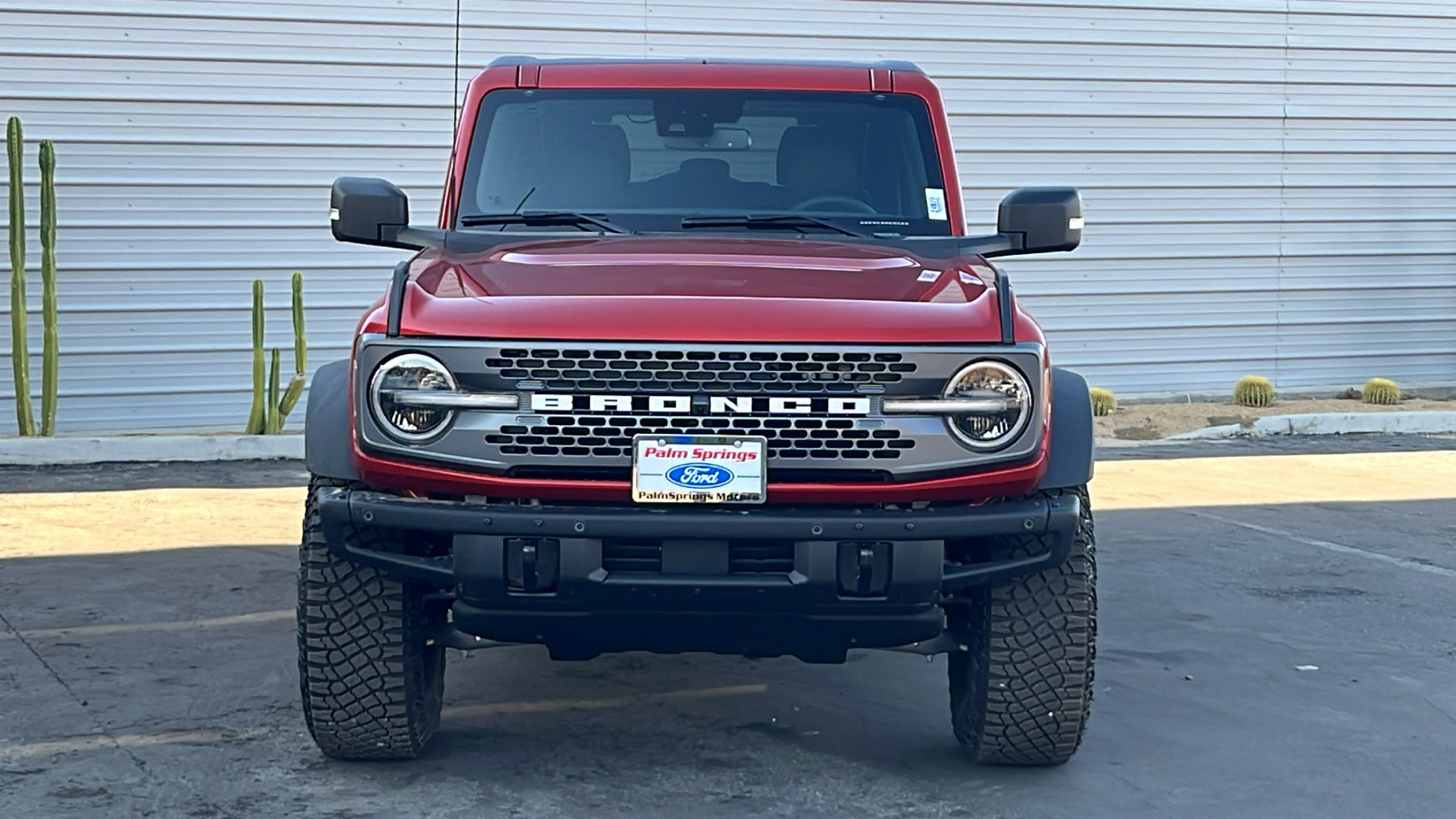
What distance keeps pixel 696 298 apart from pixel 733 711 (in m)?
1.56

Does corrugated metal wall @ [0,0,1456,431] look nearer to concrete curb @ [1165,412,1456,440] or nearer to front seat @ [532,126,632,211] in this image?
concrete curb @ [1165,412,1456,440]

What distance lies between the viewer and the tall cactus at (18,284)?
36.3 ft

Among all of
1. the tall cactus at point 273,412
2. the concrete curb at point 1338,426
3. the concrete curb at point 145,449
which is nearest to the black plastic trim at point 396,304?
the concrete curb at point 145,449

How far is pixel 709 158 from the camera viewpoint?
537cm

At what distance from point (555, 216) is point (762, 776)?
1729mm

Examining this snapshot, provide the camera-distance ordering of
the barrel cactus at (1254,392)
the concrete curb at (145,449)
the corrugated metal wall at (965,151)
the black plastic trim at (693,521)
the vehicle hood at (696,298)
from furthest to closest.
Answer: the barrel cactus at (1254,392) → the corrugated metal wall at (965,151) → the concrete curb at (145,449) → the vehicle hood at (696,298) → the black plastic trim at (693,521)

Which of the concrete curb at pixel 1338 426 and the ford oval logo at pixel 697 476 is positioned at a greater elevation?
the ford oval logo at pixel 697 476

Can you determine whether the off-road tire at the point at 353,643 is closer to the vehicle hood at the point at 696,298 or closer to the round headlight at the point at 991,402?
the vehicle hood at the point at 696,298

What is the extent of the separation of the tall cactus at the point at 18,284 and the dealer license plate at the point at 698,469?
330 inches

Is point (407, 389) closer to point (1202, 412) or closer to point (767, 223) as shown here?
point (767, 223)

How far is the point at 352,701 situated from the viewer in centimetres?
434

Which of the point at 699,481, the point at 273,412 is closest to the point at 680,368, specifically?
the point at 699,481

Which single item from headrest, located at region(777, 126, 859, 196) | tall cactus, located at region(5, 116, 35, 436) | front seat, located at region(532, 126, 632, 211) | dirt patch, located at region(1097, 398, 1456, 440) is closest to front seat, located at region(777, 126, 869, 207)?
headrest, located at region(777, 126, 859, 196)

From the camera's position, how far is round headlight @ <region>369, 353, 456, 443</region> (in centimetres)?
400
